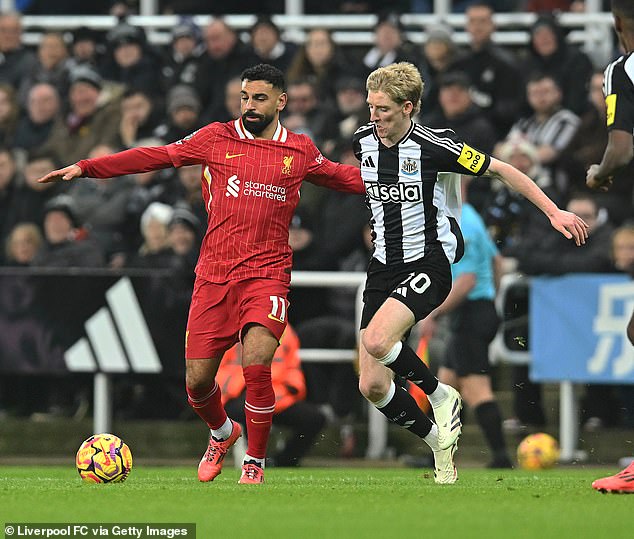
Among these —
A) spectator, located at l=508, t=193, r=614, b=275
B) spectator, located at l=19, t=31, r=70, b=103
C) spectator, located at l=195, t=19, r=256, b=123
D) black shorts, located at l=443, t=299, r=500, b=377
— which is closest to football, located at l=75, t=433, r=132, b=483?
black shorts, located at l=443, t=299, r=500, b=377

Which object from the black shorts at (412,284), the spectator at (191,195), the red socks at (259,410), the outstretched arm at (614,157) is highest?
the outstretched arm at (614,157)

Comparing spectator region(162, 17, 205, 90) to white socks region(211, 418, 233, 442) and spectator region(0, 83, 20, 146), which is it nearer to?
spectator region(0, 83, 20, 146)

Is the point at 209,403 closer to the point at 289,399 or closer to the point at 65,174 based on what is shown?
the point at 65,174

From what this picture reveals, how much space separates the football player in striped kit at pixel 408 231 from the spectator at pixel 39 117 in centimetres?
876

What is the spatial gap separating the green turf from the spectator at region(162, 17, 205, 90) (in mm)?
8267

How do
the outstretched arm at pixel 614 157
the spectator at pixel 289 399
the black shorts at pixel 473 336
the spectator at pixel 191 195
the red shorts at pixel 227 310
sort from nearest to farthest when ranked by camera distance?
the outstretched arm at pixel 614 157 < the red shorts at pixel 227 310 < the black shorts at pixel 473 336 < the spectator at pixel 289 399 < the spectator at pixel 191 195

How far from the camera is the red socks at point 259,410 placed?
9.66 m

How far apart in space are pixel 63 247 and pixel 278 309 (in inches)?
255

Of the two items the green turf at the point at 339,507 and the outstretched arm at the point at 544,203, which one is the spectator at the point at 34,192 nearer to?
the green turf at the point at 339,507

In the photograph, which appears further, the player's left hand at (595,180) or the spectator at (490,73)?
the spectator at (490,73)

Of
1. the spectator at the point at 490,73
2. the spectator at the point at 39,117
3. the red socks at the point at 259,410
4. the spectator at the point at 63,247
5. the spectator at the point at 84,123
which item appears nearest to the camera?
the red socks at the point at 259,410

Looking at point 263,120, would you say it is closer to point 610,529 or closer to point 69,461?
point 610,529

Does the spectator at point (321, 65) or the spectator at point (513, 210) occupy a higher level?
the spectator at point (321, 65)

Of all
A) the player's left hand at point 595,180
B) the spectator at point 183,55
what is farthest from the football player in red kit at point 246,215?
the spectator at point 183,55
